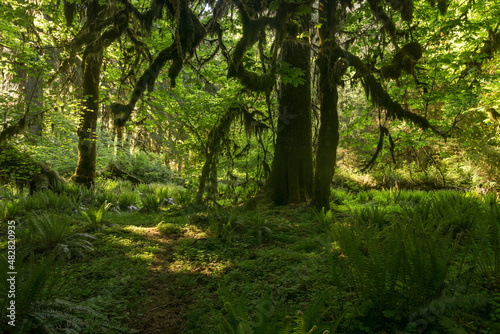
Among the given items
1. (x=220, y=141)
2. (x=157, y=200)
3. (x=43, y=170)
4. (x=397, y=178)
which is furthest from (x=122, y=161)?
(x=397, y=178)

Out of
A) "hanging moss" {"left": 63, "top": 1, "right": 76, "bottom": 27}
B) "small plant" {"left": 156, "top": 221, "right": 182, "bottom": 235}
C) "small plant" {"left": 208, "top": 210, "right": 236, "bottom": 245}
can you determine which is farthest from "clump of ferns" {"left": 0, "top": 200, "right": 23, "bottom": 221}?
"hanging moss" {"left": 63, "top": 1, "right": 76, "bottom": 27}

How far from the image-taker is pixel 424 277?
1849mm

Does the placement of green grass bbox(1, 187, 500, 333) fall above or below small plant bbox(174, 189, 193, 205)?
below

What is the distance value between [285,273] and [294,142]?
13.1 ft

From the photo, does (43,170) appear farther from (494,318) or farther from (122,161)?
(494,318)

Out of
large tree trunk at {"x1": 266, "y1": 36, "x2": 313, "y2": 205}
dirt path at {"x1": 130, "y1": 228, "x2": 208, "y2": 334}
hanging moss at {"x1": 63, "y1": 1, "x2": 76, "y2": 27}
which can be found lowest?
dirt path at {"x1": 130, "y1": 228, "x2": 208, "y2": 334}

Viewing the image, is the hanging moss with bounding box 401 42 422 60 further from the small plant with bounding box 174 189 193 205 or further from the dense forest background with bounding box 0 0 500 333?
the small plant with bounding box 174 189 193 205

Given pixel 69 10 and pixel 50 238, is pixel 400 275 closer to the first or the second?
pixel 50 238

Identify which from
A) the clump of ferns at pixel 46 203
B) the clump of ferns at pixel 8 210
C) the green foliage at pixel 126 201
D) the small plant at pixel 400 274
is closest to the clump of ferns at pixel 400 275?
the small plant at pixel 400 274

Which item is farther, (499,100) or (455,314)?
(499,100)

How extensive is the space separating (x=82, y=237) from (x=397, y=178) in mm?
13314

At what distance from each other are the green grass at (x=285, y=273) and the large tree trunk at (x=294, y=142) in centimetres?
67

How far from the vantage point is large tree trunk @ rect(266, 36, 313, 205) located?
6.43 metres

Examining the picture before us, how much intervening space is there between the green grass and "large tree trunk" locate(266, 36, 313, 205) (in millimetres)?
669
